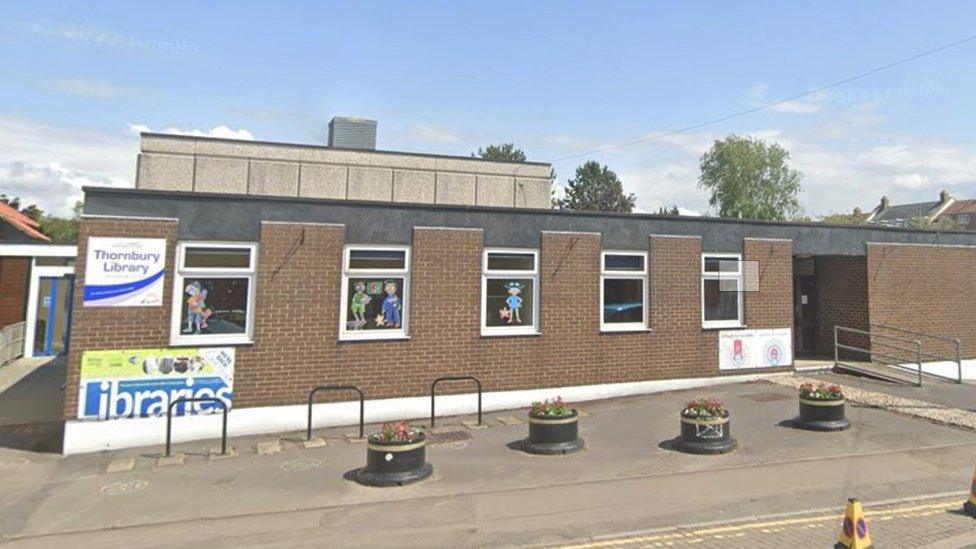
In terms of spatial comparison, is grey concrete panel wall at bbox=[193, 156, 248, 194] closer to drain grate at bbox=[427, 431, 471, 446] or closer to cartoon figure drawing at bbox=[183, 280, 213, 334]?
cartoon figure drawing at bbox=[183, 280, 213, 334]

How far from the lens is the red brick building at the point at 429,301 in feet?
32.2

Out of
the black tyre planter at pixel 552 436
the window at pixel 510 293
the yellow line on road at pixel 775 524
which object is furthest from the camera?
the window at pixel 510 293

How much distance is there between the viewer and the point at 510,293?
1213 centimetres

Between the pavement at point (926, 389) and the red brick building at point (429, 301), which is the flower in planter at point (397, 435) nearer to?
the red brick building at point (429, 301)

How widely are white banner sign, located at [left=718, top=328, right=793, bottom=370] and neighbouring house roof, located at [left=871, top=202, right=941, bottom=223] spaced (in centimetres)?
8458

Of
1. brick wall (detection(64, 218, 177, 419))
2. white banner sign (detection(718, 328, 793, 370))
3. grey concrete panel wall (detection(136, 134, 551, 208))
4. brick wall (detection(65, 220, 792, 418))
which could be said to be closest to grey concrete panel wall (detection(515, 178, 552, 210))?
grey concrete panel wall (detection(136, 134, 551, 208))

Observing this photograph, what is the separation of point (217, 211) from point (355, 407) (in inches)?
170

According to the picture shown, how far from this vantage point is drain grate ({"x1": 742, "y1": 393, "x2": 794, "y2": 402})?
12.1 m

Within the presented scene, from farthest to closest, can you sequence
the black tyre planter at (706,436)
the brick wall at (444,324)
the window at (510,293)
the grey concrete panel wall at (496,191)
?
1. the grey concrete panel wall at (496,191)
2. the window at (510,293)
3. the brick wall at (444,324)
4. the black tyre planter at (706,436)

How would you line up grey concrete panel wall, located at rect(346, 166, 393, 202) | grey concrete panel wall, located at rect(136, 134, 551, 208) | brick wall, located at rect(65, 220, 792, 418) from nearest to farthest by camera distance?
brick wall, located at rect(65, 220, 792, 418)
grey concrete panel wall, located at rect(136, 134, 551, 208)
grey concrete panel wall, located at rect(346, 166, 393, 202)

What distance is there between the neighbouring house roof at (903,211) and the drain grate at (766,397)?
8684 centimetres

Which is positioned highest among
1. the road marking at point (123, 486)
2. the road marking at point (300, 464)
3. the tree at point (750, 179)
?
the tree at point (750, 179)

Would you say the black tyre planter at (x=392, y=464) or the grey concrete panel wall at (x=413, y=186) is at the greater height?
the grey concrete panel wall at (x=413, y=186)

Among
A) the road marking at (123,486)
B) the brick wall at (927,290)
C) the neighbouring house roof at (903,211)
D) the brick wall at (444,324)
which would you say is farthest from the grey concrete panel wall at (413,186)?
the neighbouring house roof at (903,211)
